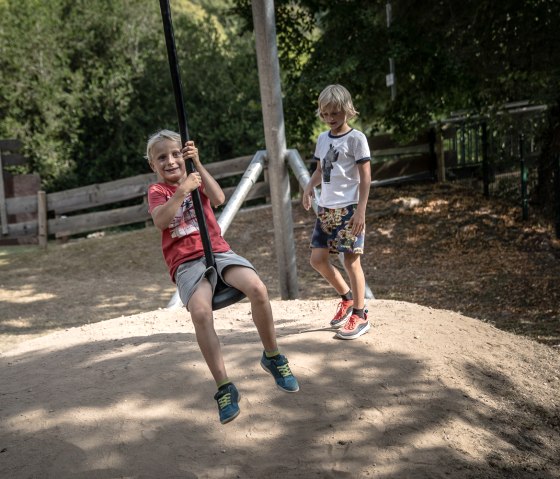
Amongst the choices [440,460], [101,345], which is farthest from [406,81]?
Answer: [440,460]

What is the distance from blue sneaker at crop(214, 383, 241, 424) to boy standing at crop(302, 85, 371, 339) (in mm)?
1095

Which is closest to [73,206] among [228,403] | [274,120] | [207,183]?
[274,120]

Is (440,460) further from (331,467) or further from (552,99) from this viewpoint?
(552,99)

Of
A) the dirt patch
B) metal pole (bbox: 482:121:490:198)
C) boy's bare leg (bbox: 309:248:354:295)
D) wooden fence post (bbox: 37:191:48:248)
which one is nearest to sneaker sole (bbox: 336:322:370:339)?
boy's bare leg (bbox: 309:248:354:295)

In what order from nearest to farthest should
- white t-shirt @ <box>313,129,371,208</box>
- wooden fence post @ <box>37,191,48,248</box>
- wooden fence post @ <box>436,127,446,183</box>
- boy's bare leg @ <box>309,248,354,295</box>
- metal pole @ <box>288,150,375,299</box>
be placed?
white t-shirt @ <box>313,129,371,208</box> → boy's bare leg @ <box>309,248,354,295</box> → metal pole @ <box>288,150,375,299</box> → wooden fence post @ <box>37,191,48,248</box> → wooden fence post @ <box>436,127,446,183</box>

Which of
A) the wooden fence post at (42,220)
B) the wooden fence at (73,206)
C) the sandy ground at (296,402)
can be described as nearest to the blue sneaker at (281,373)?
the sandy ground at (296,402)

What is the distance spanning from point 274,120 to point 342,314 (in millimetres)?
1947

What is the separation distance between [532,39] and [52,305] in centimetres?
706

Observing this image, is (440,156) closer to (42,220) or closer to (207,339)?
(42,220)

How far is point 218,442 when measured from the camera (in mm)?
2947

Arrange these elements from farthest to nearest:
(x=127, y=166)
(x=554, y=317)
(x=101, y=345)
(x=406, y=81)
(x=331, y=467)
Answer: (x=127, y=166), (x=406, y=81), (x=554, y=317), (x=101, y=345), (x=331, y=467)

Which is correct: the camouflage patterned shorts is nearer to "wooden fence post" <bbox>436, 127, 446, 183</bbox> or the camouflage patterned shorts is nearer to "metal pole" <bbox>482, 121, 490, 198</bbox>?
"metal pole" <bbox>482, 121, 490, 198</bbox>

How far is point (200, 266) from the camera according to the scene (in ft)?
10.5

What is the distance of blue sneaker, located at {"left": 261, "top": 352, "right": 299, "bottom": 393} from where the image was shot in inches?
126
